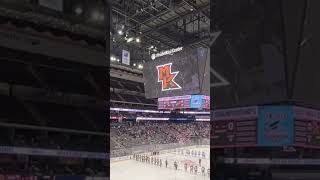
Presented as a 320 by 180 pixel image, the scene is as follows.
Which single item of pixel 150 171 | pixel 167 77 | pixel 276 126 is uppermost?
pixel 167 77

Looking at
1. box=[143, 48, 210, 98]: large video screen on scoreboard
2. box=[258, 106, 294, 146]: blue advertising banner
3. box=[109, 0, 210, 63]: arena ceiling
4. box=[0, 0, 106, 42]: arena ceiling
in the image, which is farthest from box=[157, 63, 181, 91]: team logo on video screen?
box=[0, 0, 106, 42]: arena ceiling

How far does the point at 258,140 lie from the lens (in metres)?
4.11

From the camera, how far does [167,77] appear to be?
27.9 feet

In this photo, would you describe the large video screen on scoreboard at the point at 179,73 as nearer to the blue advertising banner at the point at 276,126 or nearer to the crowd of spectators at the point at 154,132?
the blue advertising banner at the point at 276,126

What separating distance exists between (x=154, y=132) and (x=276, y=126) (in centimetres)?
2357

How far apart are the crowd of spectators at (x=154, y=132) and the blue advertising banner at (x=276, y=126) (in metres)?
17.5

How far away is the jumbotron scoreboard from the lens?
9.26 m

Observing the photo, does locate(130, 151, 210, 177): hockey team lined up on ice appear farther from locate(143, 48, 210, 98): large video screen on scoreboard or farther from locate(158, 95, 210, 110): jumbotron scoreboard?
locate(143, 48, 210, 98): large video screen on scoreboard

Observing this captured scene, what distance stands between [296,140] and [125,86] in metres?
22.2

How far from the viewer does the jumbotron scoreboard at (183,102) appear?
9.26m

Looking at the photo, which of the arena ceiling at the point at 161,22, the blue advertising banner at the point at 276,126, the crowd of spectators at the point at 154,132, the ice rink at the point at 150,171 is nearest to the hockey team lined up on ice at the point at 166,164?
the ice rink at the point at 150,171

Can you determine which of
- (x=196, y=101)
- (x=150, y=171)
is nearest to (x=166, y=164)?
(x=150, y=171)

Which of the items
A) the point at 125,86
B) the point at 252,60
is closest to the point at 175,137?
the point at 125,86

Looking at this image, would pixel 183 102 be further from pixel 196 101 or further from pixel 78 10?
pixel 78 10
